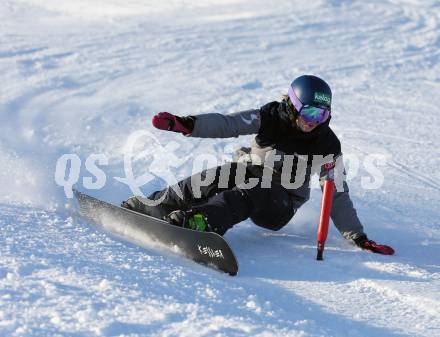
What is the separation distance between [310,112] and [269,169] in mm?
503

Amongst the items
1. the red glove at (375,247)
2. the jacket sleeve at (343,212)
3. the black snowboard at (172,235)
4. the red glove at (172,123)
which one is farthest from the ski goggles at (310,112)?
the black snowboard at (172,235)

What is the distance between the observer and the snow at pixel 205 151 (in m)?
3.25

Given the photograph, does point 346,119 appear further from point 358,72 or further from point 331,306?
point 331,306

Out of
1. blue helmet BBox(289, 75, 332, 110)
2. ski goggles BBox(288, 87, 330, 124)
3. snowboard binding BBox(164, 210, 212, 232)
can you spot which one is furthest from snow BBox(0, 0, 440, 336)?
blue helmet BBox(289, 75, 332, 110)

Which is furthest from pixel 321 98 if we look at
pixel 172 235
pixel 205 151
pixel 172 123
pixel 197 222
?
pixel 205 151

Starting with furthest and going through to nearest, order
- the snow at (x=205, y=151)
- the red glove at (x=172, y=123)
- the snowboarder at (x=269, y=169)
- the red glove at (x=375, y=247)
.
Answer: the red glove at (x=375, y=247) < the snowboarder at (x=269, y=169) < the red glove at (x=172, y=123) < the snow at (x=205, y=151)

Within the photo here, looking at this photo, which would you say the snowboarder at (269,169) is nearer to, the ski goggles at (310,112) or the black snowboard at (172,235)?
the ski goggles at (310,112)

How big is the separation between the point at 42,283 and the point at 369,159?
15.1 ft

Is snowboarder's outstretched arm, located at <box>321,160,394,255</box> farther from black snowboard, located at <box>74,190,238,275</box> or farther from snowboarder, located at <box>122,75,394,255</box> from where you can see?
black snowboard, located at <box>74,190,238,275</box>

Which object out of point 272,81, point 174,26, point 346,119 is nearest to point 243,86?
point 272,81

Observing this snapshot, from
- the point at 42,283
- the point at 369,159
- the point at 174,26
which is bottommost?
the point at 42,283

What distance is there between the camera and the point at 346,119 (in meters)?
8.54

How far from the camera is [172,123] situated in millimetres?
4227

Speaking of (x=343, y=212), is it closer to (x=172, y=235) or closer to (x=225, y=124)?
(x=225, y=124)
